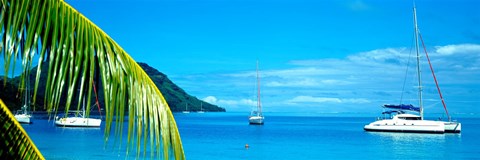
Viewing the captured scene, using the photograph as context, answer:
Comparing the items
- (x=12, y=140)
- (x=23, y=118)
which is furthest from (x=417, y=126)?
(x=12, y=140)

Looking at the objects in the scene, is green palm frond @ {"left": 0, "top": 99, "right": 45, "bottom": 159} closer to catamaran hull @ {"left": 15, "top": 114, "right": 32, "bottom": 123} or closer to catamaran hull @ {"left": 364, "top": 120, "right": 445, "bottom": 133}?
catamaran hull @ {"left": 364, "top": 120, "right": 445, "bottom": 133}

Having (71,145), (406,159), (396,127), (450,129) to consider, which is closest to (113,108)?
(406,159)

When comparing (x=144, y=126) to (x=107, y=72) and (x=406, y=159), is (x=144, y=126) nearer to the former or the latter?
(x=107, y=72)

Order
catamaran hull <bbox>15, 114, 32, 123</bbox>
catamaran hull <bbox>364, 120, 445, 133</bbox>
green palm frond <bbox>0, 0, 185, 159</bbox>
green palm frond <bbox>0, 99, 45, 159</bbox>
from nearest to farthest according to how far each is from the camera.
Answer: green palm frond <bbox>0, 0, 185, 159</bbox>
green palm frond <bbox>0, 99, 45, 159</bbox>
catamaran hull <bbox>364, 120, 445, 133</bbox>
catamaran hull <bbox>15, 114, 32, 123</bbox>

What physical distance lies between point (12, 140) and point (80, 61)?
682mm

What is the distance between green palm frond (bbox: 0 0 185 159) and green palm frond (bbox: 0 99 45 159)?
16.0 inches

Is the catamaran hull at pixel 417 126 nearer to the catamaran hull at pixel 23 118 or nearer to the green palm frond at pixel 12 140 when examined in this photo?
the catamaran hull at pixel 23 118

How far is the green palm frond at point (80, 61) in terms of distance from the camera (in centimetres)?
291

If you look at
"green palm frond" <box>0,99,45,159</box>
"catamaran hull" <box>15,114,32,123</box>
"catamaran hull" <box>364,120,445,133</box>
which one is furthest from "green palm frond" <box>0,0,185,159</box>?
"catamaran hull" <box>15,114,32,123</box>

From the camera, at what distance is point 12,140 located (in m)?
3.17

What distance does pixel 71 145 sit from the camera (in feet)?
157

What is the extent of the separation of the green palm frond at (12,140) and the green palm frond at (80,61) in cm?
41

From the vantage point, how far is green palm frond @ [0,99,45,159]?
311 centimetres

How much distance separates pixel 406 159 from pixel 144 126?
134 ft
